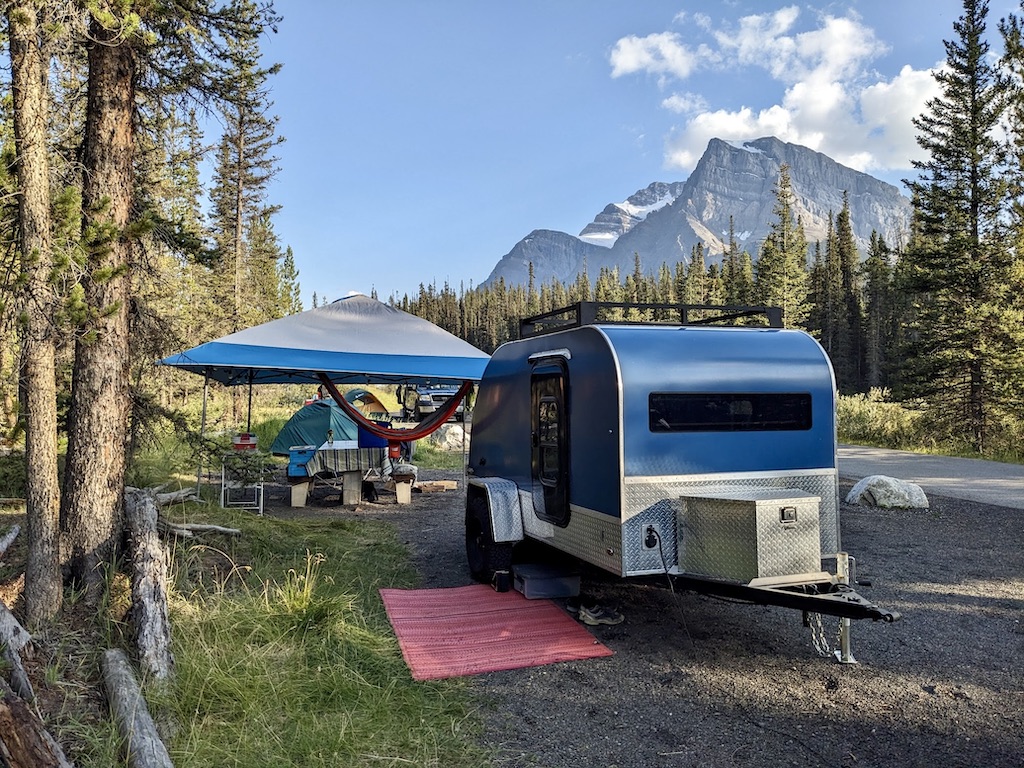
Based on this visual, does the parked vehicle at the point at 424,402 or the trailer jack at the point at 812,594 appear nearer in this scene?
the trailer jack at the point at 812,594

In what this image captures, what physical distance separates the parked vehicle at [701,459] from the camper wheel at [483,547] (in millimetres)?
711

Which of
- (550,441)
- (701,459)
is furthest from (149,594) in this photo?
(701,459)

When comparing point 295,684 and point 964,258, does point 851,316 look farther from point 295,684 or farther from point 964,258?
point 295,684

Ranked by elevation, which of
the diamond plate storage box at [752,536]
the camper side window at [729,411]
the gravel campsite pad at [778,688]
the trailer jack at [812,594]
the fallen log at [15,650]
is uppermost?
the camper side window at [729,411]

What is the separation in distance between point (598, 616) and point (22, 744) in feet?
12.6

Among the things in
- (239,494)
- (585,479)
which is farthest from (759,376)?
(239,494)

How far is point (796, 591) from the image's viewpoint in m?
4.42

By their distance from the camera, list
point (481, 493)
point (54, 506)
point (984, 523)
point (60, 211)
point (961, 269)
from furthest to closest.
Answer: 1. point (961, 269)
2. point (984, 523)
3. point (481, 493)
4. point (54, 506)
5. point (60, 211)

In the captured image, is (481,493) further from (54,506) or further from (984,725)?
(984,725)

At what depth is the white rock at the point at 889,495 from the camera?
9727mm

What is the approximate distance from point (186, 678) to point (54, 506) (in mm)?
1803

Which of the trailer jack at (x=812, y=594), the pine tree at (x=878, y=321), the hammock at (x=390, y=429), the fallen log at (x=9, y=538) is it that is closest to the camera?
the trailer jack at (x=812, y=594)

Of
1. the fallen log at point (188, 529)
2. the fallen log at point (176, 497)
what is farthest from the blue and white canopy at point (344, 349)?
the fallen log at point (188, 529)

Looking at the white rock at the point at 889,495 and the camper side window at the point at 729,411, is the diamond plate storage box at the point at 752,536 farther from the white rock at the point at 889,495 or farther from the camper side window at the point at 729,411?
the white rock at the point at 889,495
